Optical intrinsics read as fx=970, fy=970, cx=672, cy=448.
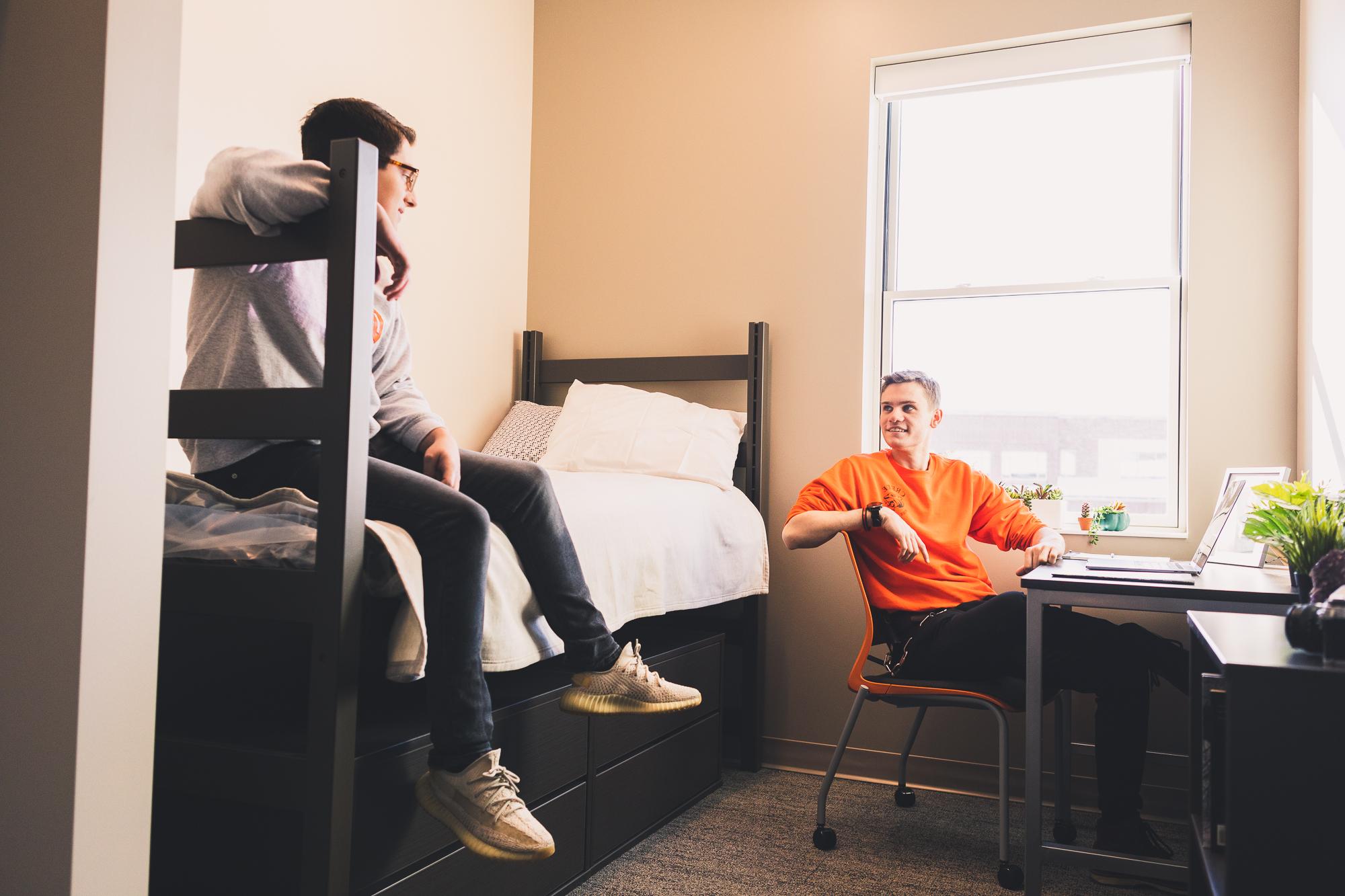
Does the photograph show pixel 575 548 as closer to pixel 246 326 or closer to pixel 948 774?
pixel 246 326

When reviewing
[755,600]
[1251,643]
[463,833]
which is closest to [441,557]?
[463,833]

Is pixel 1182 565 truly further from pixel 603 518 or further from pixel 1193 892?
pixel 603 518

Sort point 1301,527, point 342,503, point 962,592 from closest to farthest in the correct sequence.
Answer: point 342,503, point 1301,527, point 962,592

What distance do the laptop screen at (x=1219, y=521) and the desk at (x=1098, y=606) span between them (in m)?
0.19

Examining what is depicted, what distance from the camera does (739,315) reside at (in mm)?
3211

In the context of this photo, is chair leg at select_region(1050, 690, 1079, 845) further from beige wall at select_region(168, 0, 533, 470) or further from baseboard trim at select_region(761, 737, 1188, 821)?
beige wall at select_region(168, 0, 533, 470)

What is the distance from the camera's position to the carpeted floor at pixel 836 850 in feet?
6.81

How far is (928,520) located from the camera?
2537 millimetres

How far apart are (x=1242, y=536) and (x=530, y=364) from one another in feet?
7.30

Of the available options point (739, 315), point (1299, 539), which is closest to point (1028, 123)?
point (739, 315)

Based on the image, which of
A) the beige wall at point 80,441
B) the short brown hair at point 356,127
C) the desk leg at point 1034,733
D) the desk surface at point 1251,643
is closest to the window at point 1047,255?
the desk leg at point 1034,733

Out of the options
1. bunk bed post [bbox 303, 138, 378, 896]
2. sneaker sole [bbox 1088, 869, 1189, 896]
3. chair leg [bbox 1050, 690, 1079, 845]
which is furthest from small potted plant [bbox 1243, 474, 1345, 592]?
bunk bed post [bbox 303, 138, 378, 896]

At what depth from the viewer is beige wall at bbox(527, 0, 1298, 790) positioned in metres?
2.63

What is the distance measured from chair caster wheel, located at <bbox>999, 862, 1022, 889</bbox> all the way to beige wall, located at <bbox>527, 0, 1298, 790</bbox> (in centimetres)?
74
